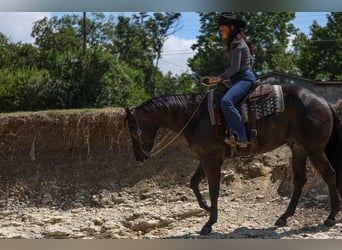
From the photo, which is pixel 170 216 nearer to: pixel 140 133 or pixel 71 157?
pixel 140 133

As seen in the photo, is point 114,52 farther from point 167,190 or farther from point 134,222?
A: point 134,222

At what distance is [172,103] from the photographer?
4.85 m

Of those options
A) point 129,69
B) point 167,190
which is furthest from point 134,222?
point 129,69

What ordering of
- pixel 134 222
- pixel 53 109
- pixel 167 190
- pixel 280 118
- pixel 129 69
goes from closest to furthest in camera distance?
pixel 280 118 → pixel 134 222 → pixel 167 190 → pixel 53 109 → pixel 129 69

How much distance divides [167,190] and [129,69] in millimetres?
2057

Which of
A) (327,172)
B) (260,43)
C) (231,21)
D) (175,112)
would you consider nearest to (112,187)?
(175,112)

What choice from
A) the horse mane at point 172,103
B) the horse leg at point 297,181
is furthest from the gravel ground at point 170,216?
the horse mane at point 172,103

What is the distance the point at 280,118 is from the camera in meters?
4.70

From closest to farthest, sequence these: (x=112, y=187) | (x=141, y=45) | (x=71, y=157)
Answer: (x=112, y=187), (x=71, y=157), (x=141, y=45)

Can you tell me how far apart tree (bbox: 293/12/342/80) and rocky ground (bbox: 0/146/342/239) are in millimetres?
1468

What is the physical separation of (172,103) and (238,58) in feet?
2.39

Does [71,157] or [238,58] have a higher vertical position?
[238,58]

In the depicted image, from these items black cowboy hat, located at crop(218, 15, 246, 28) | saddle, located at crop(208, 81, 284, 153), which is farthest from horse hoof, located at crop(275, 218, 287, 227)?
black cowboy hat, located at crop(218, 15, 246, 28)

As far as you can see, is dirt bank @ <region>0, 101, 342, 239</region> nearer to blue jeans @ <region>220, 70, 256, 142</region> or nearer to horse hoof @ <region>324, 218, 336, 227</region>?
horse hoof @ <region>324, 218, 336, 227</region>
